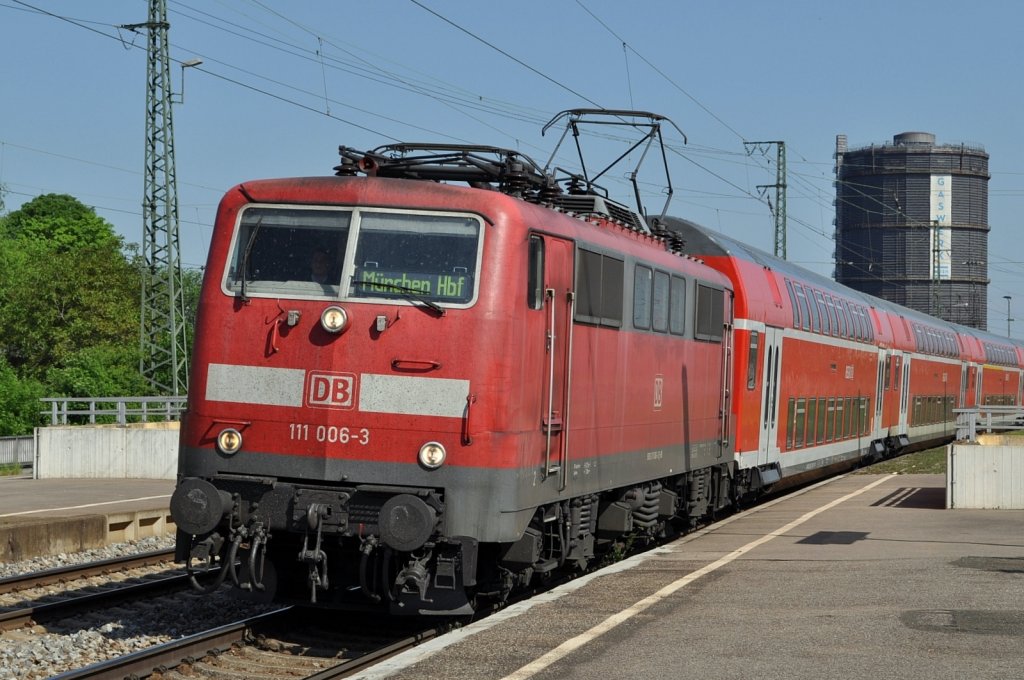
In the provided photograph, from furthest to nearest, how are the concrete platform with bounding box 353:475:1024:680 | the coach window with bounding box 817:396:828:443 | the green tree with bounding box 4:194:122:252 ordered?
the green tree with bounding box 4:194:122:252
the coach window with bounding box 817:396:828:443
the concrete platform with bounding box 353:475:1024:680

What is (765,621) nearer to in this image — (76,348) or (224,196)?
(224,196)

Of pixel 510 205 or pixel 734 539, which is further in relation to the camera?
pixel 734 539

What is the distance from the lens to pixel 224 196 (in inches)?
433

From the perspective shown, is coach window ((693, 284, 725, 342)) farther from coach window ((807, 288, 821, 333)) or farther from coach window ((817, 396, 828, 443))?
coach window ((817, 396, 828, 443))

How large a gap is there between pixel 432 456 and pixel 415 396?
1.52 ft

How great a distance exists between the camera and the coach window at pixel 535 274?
1072 cm

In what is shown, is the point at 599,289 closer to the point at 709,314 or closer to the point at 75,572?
the point at 709,314

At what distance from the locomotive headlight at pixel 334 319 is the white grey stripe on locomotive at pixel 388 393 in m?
0.38

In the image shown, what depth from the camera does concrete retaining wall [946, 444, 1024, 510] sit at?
65.1 ft

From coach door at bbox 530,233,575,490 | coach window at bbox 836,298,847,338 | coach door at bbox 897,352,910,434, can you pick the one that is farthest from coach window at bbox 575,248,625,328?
coach door at bbox 897,352,910,434

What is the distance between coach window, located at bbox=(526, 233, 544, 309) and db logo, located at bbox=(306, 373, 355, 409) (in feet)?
5.02

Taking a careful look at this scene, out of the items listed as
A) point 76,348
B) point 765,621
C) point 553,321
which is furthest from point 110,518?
point 76,348

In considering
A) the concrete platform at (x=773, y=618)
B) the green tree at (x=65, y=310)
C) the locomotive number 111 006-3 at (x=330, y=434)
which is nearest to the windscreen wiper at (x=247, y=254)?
the locomotive number 111 006-3 at (x=330, y=434)

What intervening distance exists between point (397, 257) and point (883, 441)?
25.9 m
